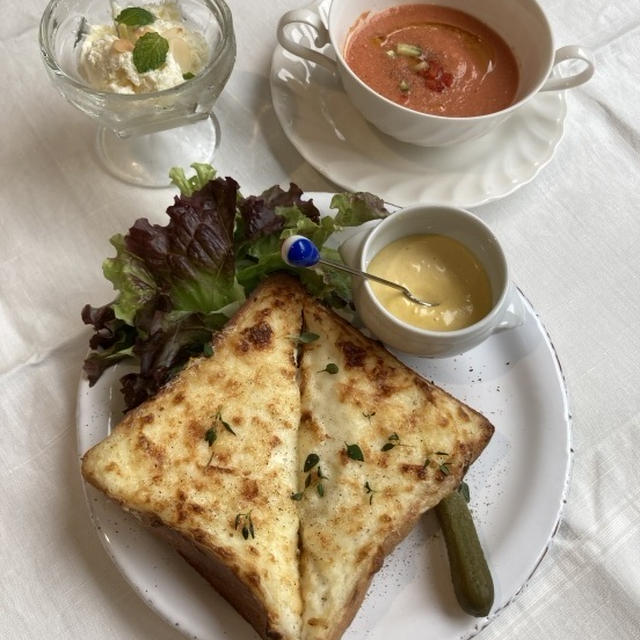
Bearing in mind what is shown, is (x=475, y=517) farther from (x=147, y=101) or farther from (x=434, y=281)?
(x=147, y=101)

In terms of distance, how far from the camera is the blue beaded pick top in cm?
192

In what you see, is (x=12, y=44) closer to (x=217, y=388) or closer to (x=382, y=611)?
(x=217, y=388)

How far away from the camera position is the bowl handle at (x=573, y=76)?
241 cm

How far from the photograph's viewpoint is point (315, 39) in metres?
2.50

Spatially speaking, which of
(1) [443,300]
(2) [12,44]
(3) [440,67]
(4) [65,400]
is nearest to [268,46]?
(3) [440,67]

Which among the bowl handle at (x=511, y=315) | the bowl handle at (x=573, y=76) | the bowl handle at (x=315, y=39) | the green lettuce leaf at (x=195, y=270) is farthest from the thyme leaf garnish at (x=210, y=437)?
the bowl handle at (x=573, y=76)

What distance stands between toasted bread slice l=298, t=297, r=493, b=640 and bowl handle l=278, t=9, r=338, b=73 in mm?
905

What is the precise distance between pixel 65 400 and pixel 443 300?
43.6 inches

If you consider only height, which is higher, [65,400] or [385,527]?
[385,527]

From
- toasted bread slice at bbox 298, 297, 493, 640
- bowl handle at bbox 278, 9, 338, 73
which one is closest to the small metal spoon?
toasted bread slice at bbox 298, 297, 493, 640

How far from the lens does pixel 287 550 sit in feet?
5.93

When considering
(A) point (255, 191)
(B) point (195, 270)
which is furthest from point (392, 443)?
(A) point (255, 191)

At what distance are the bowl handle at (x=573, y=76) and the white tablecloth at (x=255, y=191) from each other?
0.27 m

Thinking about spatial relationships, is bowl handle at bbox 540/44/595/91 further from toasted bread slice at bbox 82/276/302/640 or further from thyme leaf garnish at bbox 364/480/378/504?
thyme leaf garnish at bbox 364/480/378/504
